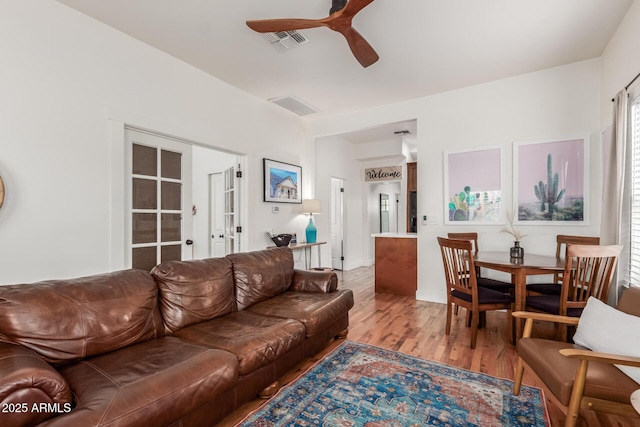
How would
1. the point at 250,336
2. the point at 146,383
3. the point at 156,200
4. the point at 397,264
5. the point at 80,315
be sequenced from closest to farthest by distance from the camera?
the point at 146,383 < the point at 80,315 < the point at 250,336 < the point at 156,200 < the point at 397,264

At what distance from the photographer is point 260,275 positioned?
2.74 m

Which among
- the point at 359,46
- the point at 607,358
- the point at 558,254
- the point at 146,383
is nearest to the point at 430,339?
the point at 607,358

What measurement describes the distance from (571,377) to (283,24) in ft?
9.01

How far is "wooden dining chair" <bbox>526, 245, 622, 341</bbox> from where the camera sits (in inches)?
89.5

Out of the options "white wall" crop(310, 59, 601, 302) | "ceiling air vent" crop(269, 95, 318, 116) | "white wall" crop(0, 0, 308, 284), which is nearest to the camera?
"white wall" crop(0, 0, 308, 284)

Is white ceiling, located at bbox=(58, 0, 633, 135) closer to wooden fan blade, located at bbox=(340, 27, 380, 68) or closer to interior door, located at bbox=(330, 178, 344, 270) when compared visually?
wooden fan blade, located at bbox=(340, 27, 380, 68)

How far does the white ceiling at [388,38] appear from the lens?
2.45m

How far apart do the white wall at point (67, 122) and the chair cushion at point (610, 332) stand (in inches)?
141

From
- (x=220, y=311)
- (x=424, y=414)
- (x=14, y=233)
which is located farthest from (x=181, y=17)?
(x=424, y=414)

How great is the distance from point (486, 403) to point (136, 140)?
366cm

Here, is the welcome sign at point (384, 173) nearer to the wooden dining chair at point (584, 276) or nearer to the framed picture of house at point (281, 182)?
the framed picture of house at point (281, 182)

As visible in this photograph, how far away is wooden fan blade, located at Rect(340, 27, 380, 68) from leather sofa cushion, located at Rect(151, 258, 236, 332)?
81.9 inches

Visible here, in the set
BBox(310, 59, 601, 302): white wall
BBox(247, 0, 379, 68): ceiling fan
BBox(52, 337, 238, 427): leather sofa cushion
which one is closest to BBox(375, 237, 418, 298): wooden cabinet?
BBox(310, 59, 601, 302): white wall

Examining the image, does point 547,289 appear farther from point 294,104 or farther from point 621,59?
point 294,104
